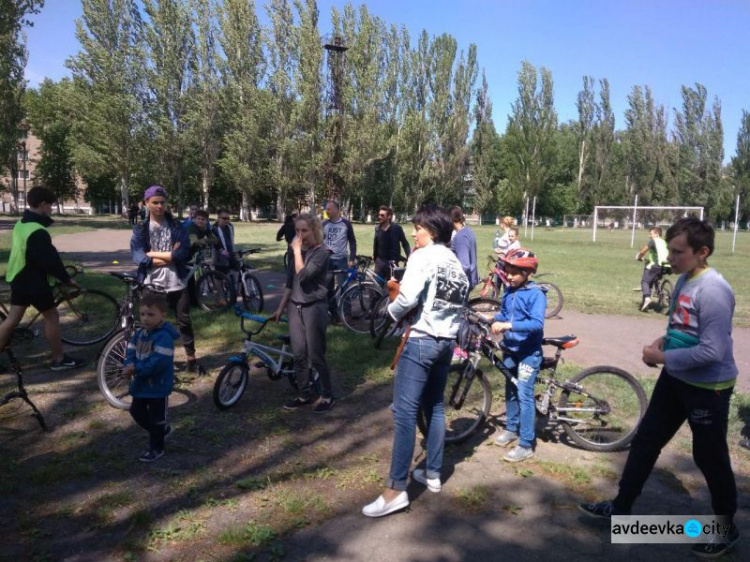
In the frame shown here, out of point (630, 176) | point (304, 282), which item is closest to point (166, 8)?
point (304, 282)

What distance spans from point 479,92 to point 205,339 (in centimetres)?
5373

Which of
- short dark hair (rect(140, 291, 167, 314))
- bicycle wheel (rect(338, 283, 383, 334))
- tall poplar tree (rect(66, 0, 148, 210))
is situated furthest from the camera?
tall poplar tree (rect(66, 0, 148, 210))

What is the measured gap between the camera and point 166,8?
35.9 meters

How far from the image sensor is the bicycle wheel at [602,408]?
4426mm

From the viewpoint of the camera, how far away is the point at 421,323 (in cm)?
334

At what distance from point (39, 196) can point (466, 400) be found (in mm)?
4446

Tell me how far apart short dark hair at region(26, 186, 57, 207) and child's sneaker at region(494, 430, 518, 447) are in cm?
461

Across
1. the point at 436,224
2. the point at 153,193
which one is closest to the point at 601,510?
the point at 436,224

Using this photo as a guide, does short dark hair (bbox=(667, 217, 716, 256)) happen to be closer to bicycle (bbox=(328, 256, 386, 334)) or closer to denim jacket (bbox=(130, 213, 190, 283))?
denim jacket (bbox=(130, 213, 190, 283))

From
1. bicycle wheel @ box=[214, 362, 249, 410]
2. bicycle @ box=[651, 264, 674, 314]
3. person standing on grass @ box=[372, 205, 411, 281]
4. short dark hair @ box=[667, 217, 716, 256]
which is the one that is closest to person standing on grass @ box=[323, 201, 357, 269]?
person standing on grass @ box=[372, 205, 411, 281]

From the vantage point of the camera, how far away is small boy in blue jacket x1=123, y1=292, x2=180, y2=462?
400 centimetres

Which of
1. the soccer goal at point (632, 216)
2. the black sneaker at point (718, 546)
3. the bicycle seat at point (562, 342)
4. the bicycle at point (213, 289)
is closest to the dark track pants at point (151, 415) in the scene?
the bicycle seat at point (562, 342)

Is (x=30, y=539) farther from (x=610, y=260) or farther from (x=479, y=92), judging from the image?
(x=479, y=92)

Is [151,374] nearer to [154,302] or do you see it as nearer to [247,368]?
[154,302]
